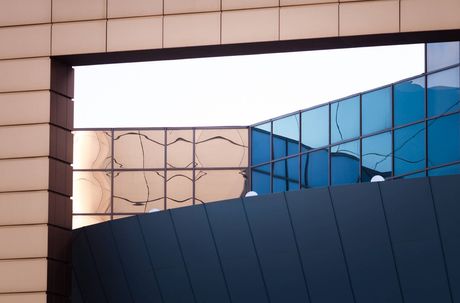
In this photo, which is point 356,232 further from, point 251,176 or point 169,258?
point 251,176

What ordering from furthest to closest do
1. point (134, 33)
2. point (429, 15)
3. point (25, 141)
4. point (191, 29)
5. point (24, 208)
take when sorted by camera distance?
point (25, 141) < point (24, 208) < point (134, 33) < point (191, 29) < point (429, 15)

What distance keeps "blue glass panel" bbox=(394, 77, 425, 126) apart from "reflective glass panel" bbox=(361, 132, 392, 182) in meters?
1.02

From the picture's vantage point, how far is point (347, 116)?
165 feet

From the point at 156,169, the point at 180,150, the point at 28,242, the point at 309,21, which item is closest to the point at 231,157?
the point at 180,150

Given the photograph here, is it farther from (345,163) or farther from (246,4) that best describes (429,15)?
(345,163)

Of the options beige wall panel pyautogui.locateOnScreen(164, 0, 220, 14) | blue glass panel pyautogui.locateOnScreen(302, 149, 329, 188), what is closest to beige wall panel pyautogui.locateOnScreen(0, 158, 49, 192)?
beige wall panel pyautogui.locateOnScreen(164, 0, 220, 14)

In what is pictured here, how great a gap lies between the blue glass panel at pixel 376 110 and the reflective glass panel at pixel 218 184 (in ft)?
29.8

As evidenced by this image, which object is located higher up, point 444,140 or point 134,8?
point 134,8

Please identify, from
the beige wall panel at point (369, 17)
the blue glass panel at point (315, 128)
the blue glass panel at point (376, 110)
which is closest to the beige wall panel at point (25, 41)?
the beige wall panel at point (369, 17)

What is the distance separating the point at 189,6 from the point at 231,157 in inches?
1276

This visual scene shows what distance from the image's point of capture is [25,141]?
2559 centimetres

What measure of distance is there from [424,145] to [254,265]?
68.8 feet

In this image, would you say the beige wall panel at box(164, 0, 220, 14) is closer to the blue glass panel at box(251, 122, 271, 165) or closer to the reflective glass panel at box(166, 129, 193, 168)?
the blue glass panel at box(251, 122, 271, 165)

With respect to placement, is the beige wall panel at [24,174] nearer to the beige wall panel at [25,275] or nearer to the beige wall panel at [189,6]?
the beige wall panel at [25,275]
